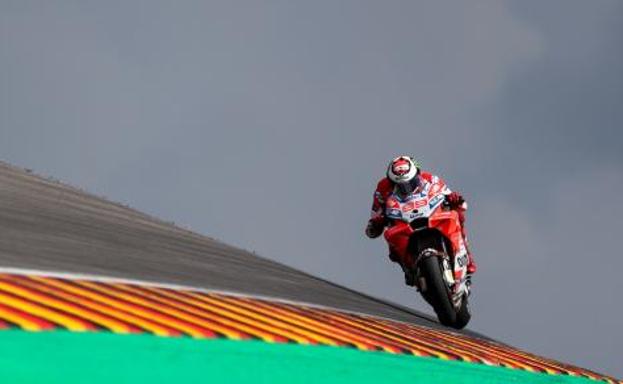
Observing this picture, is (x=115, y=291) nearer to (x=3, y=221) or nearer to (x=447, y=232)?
(x=3, y=221)

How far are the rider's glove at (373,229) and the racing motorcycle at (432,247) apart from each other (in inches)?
12.6

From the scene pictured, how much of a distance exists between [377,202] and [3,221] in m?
4.52

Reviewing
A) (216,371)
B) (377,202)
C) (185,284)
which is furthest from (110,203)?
(216,371)

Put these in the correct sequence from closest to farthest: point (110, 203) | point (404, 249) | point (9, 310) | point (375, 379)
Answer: point (9, 310) < point (375, 379) < point (404, 249) < point (110, 203)

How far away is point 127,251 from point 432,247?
10.8 ft

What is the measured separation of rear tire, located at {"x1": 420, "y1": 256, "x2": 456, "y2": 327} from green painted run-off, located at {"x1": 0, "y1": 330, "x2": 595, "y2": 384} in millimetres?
3129

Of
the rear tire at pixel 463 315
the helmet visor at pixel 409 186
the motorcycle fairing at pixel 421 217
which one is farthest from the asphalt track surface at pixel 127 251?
the helmet visor at pixel 409 186

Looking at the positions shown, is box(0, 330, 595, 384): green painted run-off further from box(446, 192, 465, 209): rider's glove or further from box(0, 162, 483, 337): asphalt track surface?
box(446, 192, 465, 209): rider's glove

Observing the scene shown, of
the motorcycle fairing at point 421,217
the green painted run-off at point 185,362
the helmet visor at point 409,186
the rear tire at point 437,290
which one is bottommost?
the green painted run-off at point 185,362

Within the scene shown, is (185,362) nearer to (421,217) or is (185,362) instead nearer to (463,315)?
(421,217)

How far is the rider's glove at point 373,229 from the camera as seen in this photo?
16484mm

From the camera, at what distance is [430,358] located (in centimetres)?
1252

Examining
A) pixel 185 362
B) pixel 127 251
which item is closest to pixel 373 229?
pixel 127 251

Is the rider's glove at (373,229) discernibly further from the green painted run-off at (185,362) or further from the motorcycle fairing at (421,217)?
the green painted run-off at (185,362)
